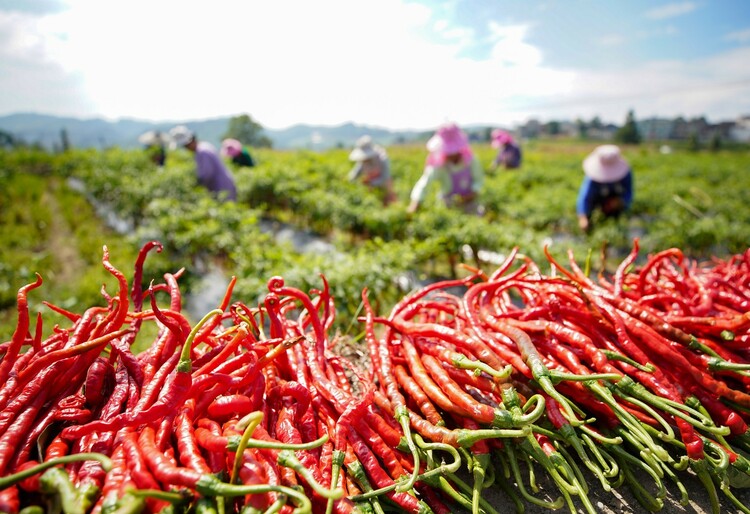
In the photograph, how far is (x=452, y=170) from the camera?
6.67 metres

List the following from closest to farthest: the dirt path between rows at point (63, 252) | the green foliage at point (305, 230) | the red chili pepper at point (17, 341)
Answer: the red chili pepper at point (17, 341)
the green foliage at point (305, 230)
the dirt path between rows at point (63, 252)

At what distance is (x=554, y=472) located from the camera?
1.37 metres

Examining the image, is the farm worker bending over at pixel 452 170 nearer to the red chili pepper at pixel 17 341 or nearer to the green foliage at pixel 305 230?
the green foliage at pixel 305 230

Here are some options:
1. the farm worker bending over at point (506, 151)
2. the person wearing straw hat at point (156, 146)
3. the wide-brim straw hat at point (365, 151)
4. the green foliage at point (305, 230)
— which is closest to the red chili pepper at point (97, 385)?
the green foliage at point (305, 230)

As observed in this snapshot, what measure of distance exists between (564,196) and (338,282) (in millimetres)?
8542

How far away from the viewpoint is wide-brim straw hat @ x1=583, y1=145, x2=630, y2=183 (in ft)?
20.0

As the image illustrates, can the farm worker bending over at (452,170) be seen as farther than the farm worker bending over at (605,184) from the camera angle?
Yes

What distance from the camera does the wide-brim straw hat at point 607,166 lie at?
609 cm

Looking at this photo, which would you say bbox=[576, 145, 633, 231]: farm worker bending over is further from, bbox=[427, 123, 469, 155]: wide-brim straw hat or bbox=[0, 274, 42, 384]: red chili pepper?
bbox=[0, 274, 42, 384]: red chili pepper

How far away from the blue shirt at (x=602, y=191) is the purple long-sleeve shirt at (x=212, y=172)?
6115 millimetres

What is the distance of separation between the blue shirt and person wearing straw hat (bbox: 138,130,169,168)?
10.0 metres

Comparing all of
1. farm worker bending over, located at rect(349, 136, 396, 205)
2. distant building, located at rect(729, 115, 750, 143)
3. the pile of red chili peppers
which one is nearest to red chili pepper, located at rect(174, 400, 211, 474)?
the pile of red chili peppers

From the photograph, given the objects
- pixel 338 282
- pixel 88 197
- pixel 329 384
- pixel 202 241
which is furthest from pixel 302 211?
pixel 88 197

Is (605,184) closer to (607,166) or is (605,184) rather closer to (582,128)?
(607,166)
